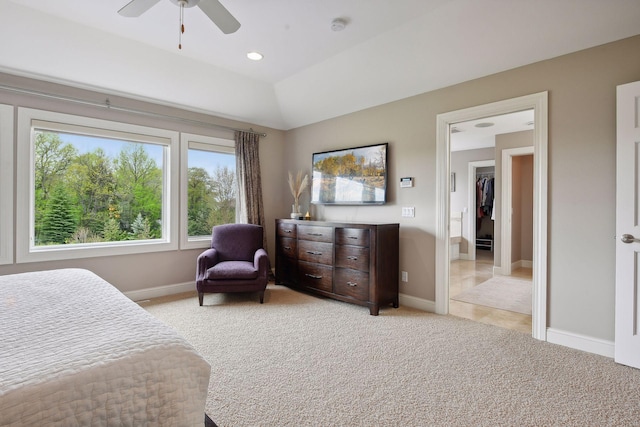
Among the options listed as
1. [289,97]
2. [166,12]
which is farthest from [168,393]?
[289,97]

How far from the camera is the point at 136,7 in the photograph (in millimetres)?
2062

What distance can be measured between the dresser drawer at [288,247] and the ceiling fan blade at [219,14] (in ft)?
8.83

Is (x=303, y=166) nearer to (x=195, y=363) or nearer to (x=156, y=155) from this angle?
(x=156, y=155)

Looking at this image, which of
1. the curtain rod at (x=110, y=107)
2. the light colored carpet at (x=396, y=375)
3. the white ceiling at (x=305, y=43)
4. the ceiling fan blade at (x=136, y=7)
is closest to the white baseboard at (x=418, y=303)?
the light colored carpet at (x=396, y=375)

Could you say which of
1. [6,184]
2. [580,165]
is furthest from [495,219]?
[6,184]

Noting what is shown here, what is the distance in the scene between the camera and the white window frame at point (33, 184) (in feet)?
10.5

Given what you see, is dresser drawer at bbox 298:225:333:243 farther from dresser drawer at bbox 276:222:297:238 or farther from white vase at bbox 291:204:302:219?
white vase at bbox 291:204:302:219

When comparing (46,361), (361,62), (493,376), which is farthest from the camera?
(361,62)

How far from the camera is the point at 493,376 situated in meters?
2.18

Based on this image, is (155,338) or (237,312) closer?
(155,338)

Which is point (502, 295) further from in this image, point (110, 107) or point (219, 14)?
point (110, 107)

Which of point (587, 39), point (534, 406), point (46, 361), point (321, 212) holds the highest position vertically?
point (587, 39)

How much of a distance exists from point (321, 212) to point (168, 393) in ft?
12.6

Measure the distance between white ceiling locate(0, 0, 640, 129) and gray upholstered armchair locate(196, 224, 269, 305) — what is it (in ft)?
5.93
